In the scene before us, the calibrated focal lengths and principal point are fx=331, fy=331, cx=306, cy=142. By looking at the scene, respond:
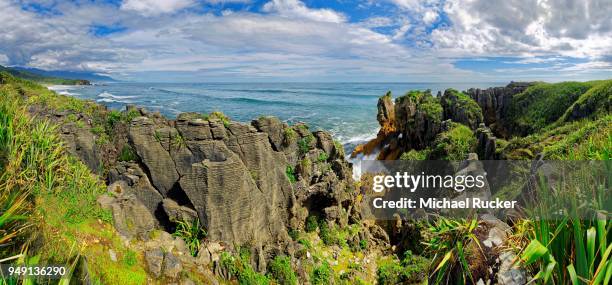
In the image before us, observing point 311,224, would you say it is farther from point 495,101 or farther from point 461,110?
point 495,101

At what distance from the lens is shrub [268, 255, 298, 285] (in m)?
11.4

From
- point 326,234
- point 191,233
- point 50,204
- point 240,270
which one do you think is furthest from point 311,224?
point 50,204

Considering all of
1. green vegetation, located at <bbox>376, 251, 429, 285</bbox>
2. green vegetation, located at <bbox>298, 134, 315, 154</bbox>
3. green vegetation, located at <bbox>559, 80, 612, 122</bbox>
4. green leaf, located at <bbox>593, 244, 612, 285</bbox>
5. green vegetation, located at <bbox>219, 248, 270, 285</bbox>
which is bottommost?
green vegetation, located at <bbox>376, 251, 429, 285</bbox>

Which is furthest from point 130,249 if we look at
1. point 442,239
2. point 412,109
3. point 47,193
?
point 412,109

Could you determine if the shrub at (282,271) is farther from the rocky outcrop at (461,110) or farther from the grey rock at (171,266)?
the rocky outcrop at (461,110)

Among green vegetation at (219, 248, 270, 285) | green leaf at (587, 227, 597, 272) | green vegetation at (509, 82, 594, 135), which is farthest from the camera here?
green vegetation at (509, 82, 594, 135)

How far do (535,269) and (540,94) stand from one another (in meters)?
49.7

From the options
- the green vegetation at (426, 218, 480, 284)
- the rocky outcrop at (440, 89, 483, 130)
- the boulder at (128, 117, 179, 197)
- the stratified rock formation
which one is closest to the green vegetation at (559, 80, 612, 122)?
the rocky outcrop at (440, 89, 483, 130)

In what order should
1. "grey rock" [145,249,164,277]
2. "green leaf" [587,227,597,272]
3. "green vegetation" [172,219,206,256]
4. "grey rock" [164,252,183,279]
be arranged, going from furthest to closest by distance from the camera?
"green vegetation" [172,219,206,256]
"grey rock" [164,252,183,279]
"grey rock" [145,249,164,277]
"green leaf" [587,227,597,272]

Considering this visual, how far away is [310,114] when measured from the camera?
63875 mm

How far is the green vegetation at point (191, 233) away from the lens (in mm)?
10850

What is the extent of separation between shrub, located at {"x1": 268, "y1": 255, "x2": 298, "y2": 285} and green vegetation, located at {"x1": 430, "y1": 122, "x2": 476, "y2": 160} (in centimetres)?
2022

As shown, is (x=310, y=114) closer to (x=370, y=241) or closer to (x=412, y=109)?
(x=412, y=109)

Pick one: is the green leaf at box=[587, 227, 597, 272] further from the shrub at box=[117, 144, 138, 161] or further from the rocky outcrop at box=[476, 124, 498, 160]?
the rocky outcrop at box=[476, 124, 498, 160]
